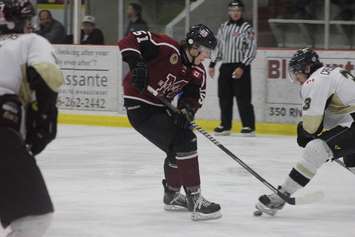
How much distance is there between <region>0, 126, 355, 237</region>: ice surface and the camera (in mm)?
4422

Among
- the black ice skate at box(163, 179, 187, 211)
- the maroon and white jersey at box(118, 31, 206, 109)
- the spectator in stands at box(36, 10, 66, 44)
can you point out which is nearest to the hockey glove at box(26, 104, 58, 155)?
the maroon and white jersey at box(118, 31, 206, 109)

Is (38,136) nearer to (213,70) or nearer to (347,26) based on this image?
(213,70)

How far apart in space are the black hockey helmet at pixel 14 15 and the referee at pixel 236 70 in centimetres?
583

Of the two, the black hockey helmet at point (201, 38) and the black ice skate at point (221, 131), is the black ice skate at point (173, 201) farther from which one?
the black ice skate at point (221, 131)

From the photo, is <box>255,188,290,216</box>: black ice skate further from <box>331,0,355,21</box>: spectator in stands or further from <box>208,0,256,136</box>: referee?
<box>331,0,355,21</box>: spectator in stands

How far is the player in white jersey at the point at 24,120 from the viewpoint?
2676 mm

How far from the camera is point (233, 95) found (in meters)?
8.74

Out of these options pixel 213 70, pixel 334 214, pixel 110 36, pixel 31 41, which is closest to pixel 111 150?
pixel 213 70

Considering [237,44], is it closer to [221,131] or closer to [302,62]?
[221,131]

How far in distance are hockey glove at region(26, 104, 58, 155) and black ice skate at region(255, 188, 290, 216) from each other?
6.95ft

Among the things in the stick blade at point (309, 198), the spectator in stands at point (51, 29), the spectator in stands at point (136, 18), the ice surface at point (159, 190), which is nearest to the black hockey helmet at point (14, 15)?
the ice surface at point (159, 190)

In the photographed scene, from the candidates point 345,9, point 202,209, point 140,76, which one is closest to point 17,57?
point 140,76

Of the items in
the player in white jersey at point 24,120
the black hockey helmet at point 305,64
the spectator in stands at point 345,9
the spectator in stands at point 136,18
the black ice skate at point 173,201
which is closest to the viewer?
the player in white jersey at point 24,120

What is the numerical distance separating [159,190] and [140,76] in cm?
134
